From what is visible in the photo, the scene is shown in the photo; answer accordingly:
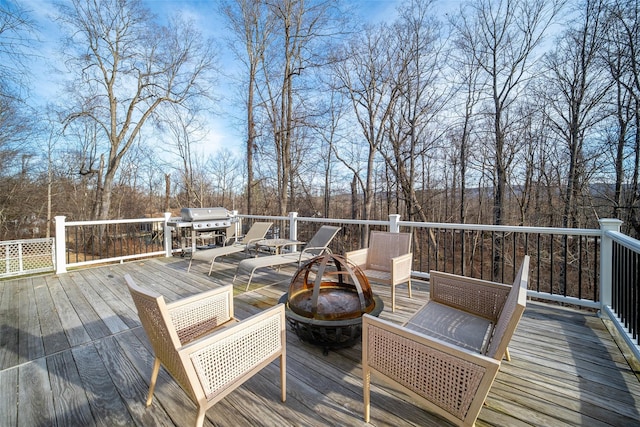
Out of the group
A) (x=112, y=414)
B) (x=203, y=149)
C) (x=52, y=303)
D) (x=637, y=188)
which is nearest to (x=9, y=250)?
(x=52, y=303)

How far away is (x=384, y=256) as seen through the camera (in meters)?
3.47

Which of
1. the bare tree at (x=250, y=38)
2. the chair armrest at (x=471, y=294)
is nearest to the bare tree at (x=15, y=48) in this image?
the bare tree at (x=250, y=38)

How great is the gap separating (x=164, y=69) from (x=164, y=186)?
9.20 metres

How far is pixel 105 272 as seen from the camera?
453 cm

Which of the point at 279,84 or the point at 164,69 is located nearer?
the point at 279,84

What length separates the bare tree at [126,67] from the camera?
30.4 feet

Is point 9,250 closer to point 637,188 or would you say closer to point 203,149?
point 203,149

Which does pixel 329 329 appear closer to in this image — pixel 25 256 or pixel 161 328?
pixel 161 328

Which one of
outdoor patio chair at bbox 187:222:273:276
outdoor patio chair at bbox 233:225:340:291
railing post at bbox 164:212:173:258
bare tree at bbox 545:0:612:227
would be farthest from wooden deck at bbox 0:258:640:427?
bare tree at bbox 545:0:612:227

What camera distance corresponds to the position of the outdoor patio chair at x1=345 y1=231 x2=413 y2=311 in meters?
3.11

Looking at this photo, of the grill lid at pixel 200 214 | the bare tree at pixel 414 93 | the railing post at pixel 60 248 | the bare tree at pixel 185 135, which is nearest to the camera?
the railing post at pixel 60 248

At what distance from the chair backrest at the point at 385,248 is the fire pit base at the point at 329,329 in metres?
1.42

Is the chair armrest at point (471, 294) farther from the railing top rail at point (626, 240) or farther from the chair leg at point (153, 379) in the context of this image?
the chair leg at point (153, 379)

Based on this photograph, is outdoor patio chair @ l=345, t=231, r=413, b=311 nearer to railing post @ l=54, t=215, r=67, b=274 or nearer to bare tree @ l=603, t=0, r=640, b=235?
railing post @ l=54, t=215, r=67, b=274
